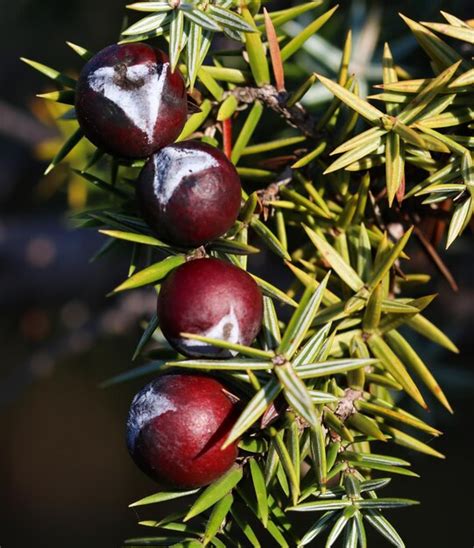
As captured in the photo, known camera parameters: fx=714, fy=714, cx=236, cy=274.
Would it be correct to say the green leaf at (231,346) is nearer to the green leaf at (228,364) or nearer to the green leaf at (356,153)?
the green leaf at (228,364)

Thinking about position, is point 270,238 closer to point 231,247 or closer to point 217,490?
point 231,247

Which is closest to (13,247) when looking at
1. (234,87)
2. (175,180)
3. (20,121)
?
(20,121)

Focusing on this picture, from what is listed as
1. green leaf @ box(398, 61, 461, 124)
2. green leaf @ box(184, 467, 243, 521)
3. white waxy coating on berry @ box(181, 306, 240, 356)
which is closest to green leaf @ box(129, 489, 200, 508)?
green leaf @ box(184, 467, 243, 521)

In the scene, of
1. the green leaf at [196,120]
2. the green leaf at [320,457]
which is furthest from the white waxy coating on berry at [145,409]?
the green leaf at [196,120]

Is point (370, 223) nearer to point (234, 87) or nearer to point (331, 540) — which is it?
point (234, 87)

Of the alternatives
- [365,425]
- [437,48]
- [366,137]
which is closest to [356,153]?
[366,137]

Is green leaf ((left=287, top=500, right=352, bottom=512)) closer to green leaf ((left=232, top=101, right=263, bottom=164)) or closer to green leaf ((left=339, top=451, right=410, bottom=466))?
green leaf ((left=339, top=451, right=410, bottom=466))
